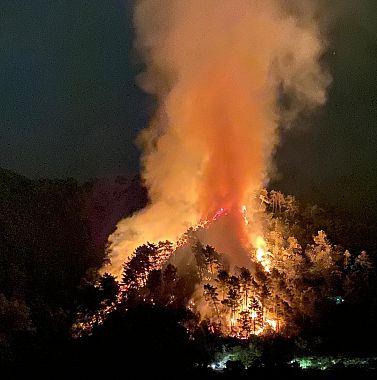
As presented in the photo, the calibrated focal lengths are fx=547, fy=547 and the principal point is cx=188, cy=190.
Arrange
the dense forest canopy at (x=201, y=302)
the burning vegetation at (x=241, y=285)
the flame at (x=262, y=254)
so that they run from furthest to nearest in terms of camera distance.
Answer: the flame at (x=262, y=254)
the burning vegetation at (x=241, y=285)
the dense forest canopy at (x=201, y=302)

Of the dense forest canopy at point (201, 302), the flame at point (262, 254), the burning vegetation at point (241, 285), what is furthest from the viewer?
the flame at point (262, 254)

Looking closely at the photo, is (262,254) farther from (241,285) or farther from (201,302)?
(201,302)

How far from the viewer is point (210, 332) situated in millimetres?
14336

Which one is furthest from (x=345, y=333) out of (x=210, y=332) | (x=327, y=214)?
(x=327, y=214)

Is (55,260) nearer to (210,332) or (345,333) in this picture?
(210,332)

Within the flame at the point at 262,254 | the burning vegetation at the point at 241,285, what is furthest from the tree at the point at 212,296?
the flame at the point at 262,254

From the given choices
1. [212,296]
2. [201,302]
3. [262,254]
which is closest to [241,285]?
[212,296]

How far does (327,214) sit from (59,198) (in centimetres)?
1335

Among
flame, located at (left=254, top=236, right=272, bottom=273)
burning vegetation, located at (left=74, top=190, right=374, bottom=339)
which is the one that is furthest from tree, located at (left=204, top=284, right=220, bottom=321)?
flame, located at (left=254, top=236, right=272, bottom=273)

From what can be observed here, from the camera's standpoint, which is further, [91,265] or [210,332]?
[91,265]

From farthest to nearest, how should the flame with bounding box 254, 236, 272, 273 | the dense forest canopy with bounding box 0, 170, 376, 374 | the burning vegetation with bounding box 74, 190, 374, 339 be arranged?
the flame with bounding box 254, 236, 272, 273 → the burning vegetation with bounding box 74, 190, 374, 339 → the dense forest canopy with bounding box 0, 170, 376, 374

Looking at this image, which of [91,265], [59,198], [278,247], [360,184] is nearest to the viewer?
[278,247]

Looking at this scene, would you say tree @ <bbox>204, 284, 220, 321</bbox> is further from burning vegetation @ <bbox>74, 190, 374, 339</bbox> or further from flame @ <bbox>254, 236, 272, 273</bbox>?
flame @ <bbox>254, 236, 272, 273</bbox>

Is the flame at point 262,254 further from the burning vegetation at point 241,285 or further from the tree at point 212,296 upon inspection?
the tree at point 212,296
